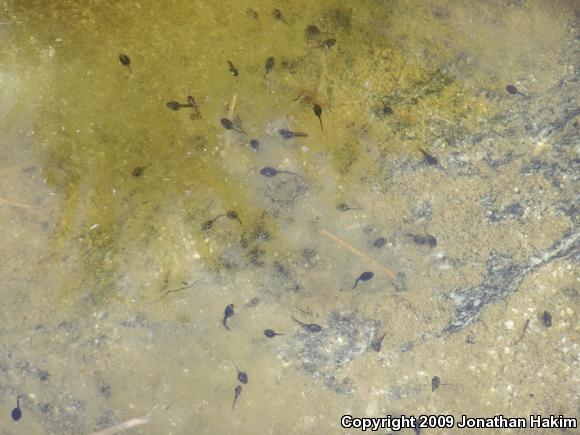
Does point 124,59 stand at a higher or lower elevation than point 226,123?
higher

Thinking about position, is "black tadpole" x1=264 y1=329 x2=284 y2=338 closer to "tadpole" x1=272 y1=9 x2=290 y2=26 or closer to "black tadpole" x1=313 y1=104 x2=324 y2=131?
"black tadpole" x1=313 y1=104 x2=324 y2=131

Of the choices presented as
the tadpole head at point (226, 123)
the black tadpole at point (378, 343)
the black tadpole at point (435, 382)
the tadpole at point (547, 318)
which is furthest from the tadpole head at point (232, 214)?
the tadpole at point (547, 318)

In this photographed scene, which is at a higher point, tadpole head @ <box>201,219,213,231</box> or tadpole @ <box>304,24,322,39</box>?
tadpole @ <box>304,24,322,39</box>

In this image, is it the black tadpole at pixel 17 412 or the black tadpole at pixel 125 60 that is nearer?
the black tadpole at pixel 125 60

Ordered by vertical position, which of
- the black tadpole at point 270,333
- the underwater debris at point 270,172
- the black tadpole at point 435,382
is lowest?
the black tadpole at point 435,382

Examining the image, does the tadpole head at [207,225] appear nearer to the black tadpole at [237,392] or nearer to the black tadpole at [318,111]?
the black tadpole at [318,111]

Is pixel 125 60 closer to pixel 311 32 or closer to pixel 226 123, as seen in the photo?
pixel 226 123

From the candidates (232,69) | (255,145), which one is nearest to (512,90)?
(255,145)

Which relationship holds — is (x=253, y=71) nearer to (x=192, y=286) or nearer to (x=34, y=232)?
(x=192, y=286)

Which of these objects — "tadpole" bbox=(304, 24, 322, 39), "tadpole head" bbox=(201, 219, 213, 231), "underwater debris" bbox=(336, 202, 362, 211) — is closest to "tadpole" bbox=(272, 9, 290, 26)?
"tadpole" bbox=(304, 24, 322, 39)
